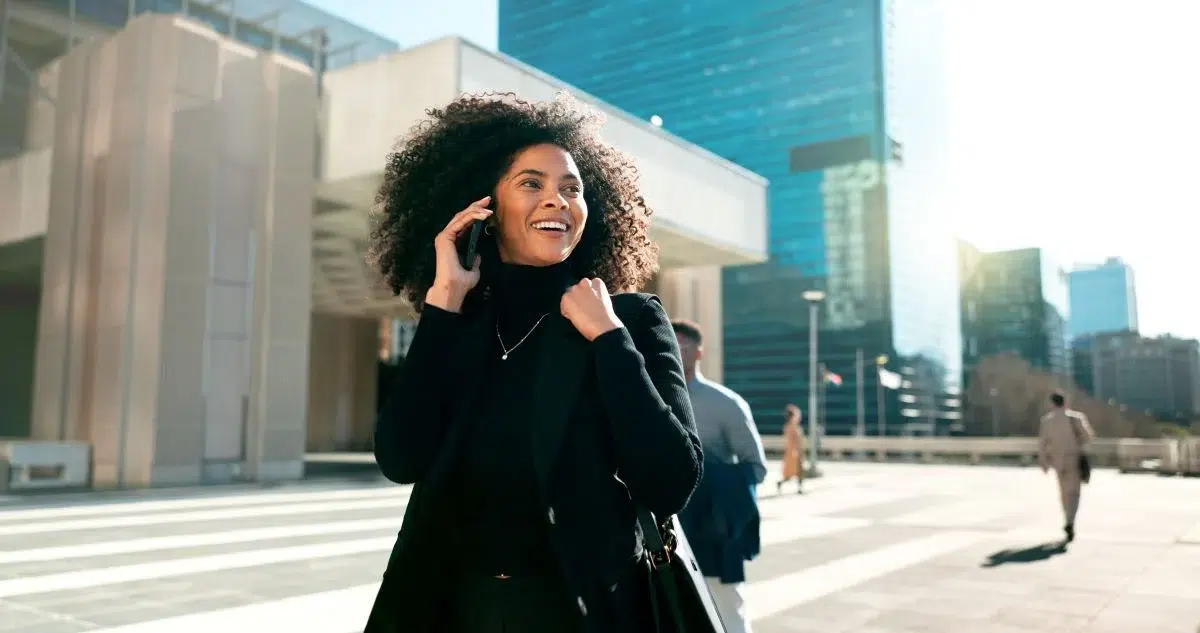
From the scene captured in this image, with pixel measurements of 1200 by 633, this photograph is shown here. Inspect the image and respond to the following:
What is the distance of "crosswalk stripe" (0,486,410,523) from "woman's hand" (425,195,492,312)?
11969 millimetres

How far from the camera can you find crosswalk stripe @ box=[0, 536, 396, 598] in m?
6.99

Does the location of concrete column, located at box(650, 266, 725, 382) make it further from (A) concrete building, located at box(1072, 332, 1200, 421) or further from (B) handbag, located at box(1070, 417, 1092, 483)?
(A) concrete building, located at box(1072, 332, 1200, 421)

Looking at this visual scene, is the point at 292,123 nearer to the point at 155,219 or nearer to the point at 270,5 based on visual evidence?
the point at 155,219

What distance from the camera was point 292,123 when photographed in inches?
790

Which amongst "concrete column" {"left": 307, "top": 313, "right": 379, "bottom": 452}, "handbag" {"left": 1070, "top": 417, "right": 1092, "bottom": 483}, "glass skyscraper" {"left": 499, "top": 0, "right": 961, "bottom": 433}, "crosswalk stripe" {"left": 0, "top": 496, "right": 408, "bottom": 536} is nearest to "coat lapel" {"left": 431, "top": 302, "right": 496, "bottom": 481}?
"crosswalk stripe" {"left": 0, "top": 496, "right": 408, "bottom": 536}

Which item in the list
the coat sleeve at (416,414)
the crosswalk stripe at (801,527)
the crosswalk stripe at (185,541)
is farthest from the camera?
the crosswalk stripe at (801,527)

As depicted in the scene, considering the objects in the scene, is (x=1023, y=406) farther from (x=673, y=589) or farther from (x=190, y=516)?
(x=673, y=589)

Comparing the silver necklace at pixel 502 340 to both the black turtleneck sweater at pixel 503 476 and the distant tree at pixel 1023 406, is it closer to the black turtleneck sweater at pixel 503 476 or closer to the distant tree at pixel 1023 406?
the black turtleneck sweater at pixel 503 476

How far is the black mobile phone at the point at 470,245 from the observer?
198 cm

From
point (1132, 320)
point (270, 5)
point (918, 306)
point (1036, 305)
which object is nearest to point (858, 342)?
point (918, 306)

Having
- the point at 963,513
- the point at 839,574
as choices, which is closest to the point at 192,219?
the point at 839,574

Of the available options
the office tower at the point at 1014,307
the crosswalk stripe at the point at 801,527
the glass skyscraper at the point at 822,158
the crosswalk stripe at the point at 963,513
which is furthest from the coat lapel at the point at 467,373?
the office tower at the point at 1014,307

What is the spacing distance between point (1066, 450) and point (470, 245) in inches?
421

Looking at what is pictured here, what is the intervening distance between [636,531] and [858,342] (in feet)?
386
